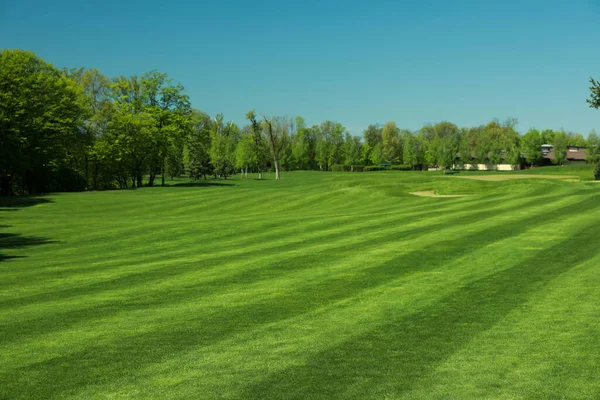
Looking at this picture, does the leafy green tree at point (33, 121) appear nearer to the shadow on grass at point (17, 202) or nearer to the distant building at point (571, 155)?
the shadow on grass at point (17, 202)

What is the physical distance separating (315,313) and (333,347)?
1931 mm

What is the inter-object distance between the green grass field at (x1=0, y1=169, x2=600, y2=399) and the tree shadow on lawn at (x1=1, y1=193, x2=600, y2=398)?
0.04m

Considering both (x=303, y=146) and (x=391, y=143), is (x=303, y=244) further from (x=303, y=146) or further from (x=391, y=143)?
(x=391, y=143)

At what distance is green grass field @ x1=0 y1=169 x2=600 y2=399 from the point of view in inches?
261

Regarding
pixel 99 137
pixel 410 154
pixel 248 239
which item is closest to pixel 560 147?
pixel 410 154

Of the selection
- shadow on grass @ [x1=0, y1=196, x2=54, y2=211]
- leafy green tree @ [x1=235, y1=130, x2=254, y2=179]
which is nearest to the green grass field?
shadow on grass @ [x1=0, y1=196, x2=54, y2=211]

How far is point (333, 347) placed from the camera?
7855 mm

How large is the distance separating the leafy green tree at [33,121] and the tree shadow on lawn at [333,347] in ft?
162

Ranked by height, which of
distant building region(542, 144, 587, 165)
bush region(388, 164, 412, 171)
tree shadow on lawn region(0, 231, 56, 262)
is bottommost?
tree shadow on lawn region(0, 231, 56, 262)

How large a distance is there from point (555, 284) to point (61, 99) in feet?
188

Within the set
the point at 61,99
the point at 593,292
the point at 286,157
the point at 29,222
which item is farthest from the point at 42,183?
the point at 286,157

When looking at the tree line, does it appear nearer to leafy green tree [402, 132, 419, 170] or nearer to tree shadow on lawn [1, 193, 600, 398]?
leafy green tree [402, 132, 419, 170]

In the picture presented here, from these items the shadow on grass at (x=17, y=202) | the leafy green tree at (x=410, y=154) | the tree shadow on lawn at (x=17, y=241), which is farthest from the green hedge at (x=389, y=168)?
the tree shadow on lawn at (x=17, y=241)

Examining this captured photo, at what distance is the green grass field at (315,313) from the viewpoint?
21.8ft
